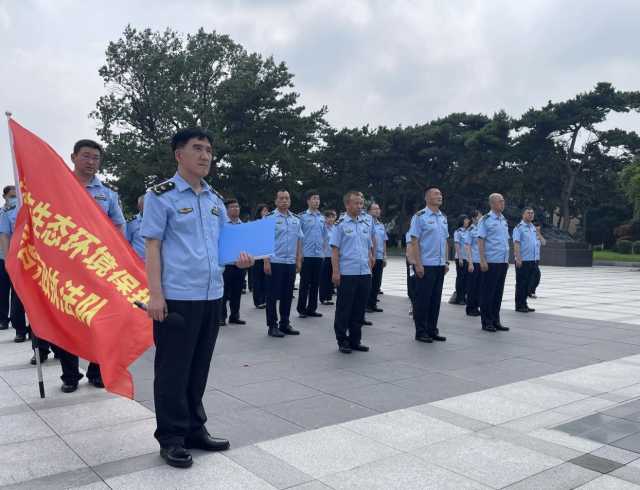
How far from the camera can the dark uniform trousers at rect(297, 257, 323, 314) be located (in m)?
9.09

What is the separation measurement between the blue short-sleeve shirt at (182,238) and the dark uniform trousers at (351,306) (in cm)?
300

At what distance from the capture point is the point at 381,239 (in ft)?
33.2

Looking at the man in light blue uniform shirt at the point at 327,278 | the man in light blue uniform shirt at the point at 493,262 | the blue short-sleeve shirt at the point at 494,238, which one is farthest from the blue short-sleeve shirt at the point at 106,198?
the man in light blue uniform shirt at the point at 327,278

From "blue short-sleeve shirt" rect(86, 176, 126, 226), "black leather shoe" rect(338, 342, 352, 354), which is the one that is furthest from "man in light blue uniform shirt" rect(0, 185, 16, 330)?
"black leather shoe" rect(338, 342, 352, 354)

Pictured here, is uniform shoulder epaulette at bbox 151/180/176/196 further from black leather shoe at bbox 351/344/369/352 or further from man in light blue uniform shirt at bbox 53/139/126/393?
black leather shoe at bbox 351/344/369/352

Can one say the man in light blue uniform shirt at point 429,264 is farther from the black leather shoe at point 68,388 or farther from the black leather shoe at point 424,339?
the black leather shoe at point 68,388

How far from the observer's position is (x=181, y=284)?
127 inches

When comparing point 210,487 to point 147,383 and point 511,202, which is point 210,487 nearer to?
point 147,383

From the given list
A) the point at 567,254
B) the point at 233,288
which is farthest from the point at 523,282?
the point at 567,254

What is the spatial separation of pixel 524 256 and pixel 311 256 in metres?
3.64

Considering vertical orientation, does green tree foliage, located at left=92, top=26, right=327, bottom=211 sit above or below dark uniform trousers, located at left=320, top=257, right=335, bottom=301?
above

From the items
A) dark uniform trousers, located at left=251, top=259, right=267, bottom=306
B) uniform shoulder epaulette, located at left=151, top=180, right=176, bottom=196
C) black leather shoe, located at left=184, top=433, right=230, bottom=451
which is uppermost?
uniform shoulder epaulette, located at left=151, top=180, right=176, bottom=196

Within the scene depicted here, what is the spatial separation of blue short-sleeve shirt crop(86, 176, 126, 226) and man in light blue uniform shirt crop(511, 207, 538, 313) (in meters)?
6.55

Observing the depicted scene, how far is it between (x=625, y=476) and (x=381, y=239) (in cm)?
717
